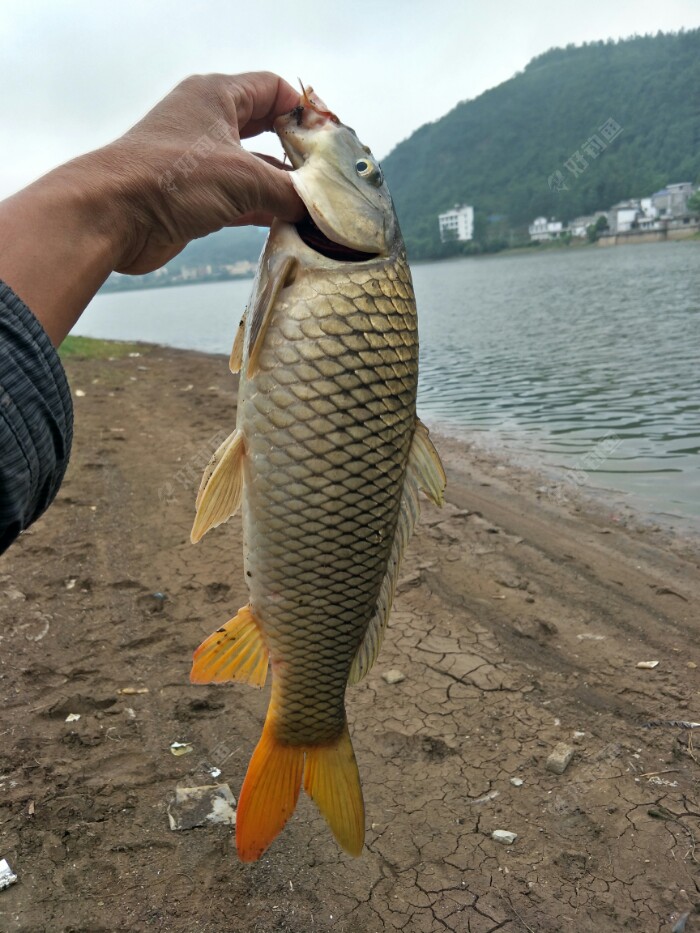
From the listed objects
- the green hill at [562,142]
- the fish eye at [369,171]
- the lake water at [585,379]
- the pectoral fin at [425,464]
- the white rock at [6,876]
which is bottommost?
the lake water at [585,379]

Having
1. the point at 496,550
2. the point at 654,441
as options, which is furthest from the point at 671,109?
the point at 496,550

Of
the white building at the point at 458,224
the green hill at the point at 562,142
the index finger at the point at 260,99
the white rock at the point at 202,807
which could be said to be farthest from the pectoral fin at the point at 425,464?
the white building at the point at 458,224

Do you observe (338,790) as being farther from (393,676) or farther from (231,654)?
(393,676)

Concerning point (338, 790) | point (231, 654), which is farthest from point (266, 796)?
point (231, 654)

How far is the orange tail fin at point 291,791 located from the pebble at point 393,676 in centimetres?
162

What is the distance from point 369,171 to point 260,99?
0.45 meters

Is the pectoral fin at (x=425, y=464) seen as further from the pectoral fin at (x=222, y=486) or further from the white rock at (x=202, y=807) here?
the white rock at (x=202, y=807)

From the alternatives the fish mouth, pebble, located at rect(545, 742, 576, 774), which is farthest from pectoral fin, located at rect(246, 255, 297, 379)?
pebble, located at rect(545, 742, 576, 774)

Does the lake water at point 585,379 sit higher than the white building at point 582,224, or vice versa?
the white building at point 582,224

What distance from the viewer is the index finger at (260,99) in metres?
2.17

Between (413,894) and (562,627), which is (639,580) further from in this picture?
(413,894)

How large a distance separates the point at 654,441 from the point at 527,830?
8131 mm

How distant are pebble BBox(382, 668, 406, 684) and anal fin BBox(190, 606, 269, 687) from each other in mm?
1848

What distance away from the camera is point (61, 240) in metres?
1.53
